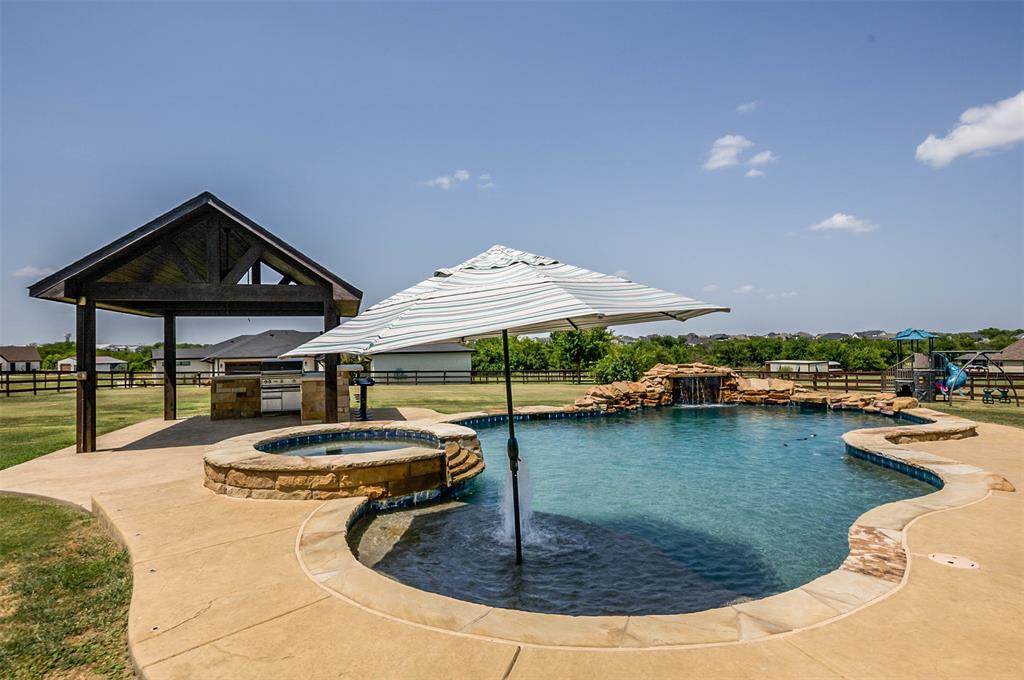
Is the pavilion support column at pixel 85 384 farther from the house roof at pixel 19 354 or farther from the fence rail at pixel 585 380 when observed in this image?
the house roof at pixel 19 354

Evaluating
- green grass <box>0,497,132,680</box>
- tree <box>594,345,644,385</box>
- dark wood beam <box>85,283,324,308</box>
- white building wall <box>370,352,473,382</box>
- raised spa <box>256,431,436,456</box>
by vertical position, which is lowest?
green grass <box>0,497,132,680</box>

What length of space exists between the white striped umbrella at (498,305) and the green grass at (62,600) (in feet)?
6.83

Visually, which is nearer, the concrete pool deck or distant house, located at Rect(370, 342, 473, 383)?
the concrete pool deck

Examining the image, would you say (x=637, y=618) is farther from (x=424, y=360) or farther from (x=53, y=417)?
(x=424, y=360)

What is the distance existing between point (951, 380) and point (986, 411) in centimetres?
309

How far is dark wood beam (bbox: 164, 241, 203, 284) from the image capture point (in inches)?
380

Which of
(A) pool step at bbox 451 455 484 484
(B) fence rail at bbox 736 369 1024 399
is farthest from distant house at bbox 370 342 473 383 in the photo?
(A) pool step at bbox 451 455 484 484

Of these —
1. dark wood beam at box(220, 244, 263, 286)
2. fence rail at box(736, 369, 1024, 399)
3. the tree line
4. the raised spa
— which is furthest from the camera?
the tree line

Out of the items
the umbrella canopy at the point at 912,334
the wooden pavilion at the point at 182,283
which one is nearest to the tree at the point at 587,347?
the umbrella canopy at the point at 912,334

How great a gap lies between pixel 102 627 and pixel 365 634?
1.80 m

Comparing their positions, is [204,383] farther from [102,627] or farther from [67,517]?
[102,627]

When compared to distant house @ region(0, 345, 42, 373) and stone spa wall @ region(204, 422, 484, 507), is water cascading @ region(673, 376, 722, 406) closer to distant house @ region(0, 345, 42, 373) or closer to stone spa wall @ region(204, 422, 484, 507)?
stone spa wall @ region(204, 422, 484, 507)

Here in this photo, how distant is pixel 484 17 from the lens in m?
10.7

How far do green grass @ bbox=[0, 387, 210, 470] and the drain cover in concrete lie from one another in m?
12.3
